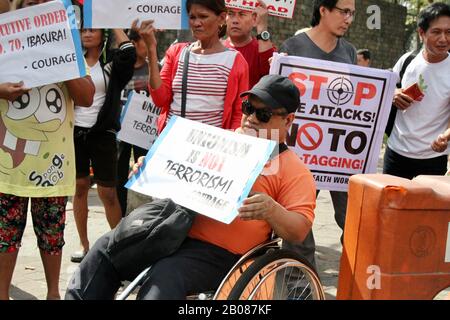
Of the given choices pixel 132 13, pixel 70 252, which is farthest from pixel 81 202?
pixel 132 13

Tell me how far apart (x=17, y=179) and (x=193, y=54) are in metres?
1.25

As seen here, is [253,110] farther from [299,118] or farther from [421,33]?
[421,33]

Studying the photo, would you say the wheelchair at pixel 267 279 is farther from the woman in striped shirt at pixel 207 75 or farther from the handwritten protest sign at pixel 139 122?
the handwritten protest sign at pixel 139 122

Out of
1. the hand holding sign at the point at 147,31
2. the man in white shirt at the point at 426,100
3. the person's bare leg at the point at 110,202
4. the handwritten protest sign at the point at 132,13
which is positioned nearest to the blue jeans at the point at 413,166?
the man in white shirt at the point at 426,100

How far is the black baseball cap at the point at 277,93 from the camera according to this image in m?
3.07

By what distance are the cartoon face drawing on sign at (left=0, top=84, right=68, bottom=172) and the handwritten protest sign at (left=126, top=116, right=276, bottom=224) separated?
2.44 ft

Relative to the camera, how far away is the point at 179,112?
13.6 ft

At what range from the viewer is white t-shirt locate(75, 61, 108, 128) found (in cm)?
479

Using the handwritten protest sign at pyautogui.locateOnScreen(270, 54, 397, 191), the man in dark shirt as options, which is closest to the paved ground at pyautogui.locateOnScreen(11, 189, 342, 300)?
the handwritten protest sign at pyautogui.locateOnScreen(270, 54, 397, 191)

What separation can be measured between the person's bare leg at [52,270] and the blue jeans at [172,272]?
0.91 metres

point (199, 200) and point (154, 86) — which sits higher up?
point (154, 86)

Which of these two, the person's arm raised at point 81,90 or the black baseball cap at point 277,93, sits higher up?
the black baseball cap at point 277,93

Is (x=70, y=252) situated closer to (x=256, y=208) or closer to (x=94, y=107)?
(x=94, y=107)

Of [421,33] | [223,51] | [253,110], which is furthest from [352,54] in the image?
[253,110]
